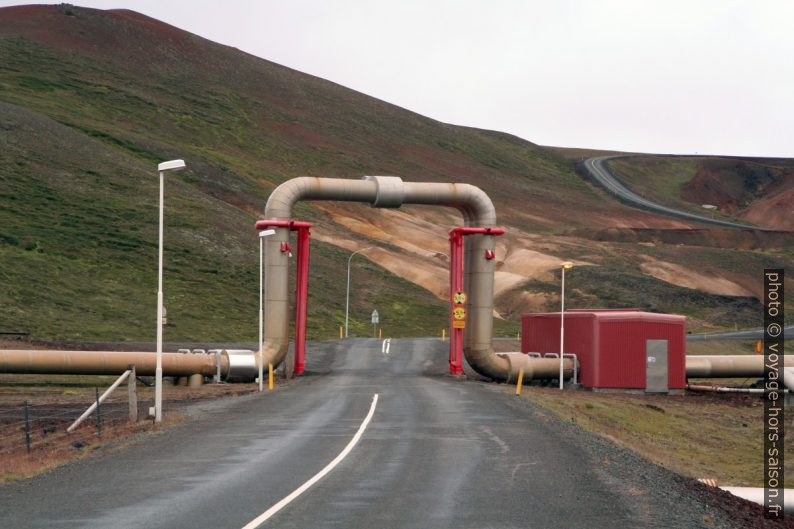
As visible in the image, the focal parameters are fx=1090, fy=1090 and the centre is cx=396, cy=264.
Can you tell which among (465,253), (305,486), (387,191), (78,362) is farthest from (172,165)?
(465,253)

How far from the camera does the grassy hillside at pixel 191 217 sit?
313ft

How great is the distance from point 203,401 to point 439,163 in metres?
A: 159

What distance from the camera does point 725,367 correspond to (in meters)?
62.8

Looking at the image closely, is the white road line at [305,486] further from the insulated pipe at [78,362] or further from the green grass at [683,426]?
the insulated pipe at [78,362]

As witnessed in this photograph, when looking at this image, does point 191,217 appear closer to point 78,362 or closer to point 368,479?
point 78,362

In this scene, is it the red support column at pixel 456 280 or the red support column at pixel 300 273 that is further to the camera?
the red support column at pixel 456 280

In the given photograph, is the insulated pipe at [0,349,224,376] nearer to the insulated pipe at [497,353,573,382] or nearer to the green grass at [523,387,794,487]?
the green grass at [523,387,794,487]

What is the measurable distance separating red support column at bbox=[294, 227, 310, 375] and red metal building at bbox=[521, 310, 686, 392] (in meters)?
14.6

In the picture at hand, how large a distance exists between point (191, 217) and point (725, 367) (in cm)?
7077

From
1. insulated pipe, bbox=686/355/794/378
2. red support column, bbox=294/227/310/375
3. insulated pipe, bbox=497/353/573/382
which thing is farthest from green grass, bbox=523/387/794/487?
red support column, bbox=294/227/310/375

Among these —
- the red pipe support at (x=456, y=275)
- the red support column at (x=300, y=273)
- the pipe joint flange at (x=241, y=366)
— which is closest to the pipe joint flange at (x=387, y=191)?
the red pipe support at (x=456, y=275)

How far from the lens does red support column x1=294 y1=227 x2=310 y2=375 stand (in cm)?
5819

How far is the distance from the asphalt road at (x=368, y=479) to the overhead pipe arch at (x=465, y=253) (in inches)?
807

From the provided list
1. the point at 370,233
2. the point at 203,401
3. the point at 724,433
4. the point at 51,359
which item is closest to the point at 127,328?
the point at 51,359
